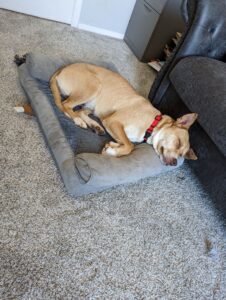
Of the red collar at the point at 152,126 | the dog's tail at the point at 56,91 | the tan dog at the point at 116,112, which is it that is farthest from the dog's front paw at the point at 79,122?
the red collar at the point at 152,126

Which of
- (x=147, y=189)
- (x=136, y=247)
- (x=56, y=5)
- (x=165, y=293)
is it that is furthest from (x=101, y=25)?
Answer: (x=165, y=293)

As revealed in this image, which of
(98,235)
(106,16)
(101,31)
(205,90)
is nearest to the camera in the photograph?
(98,235)

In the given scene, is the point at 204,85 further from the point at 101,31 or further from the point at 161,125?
the point at 101,31

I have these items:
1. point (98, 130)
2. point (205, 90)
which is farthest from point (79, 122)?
point (205, 90)

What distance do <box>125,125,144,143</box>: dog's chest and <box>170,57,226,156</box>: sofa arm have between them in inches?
12.7

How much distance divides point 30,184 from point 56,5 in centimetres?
232

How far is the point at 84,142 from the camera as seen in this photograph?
1.61 metres

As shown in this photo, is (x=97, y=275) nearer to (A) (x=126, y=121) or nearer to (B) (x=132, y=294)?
(B) (x=132, y=294)

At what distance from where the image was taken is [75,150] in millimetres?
1544

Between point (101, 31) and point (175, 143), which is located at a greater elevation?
point (175, 143)

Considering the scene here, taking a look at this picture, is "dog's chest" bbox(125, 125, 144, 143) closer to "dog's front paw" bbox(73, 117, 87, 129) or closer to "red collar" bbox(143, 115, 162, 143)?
"red collar" bbox(143, 115, 162, 143)

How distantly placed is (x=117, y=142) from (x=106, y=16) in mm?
2056

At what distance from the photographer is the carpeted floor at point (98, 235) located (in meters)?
1.09

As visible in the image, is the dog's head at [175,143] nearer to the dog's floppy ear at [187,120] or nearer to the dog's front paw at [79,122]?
the dog's floppy ear at [187,120]
